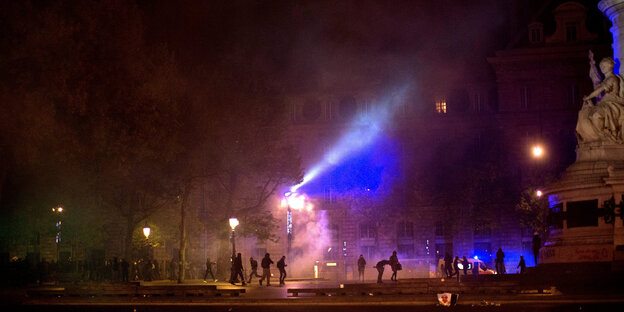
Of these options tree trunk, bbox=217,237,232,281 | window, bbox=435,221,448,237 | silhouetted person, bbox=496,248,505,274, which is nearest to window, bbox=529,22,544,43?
window, bbox=435,221,448,237

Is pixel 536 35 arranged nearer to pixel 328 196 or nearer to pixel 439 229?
pixel 439 229

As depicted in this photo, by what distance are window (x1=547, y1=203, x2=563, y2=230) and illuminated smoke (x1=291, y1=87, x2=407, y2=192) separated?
4508cm

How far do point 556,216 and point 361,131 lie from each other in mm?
46408

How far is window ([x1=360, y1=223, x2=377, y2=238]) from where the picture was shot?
7200 cm

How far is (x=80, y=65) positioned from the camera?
26.2 metres

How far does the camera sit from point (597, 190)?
83.5 ft

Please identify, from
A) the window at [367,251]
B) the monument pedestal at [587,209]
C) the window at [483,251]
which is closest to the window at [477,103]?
the window at [483,251]

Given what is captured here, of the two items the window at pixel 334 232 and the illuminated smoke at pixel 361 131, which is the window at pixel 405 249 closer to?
the window at pixel 334 232

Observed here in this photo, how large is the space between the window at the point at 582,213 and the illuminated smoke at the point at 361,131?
46446 mm

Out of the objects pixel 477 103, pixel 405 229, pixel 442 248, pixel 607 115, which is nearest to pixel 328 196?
pixel 405 229

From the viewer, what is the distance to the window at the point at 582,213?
25.5m

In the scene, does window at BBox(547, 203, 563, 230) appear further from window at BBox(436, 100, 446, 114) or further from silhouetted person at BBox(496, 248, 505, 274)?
window at BBox(436, 100, 446, 114)

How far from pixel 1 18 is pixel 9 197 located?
16.9 meters

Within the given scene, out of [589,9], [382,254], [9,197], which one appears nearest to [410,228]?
[382,254]
